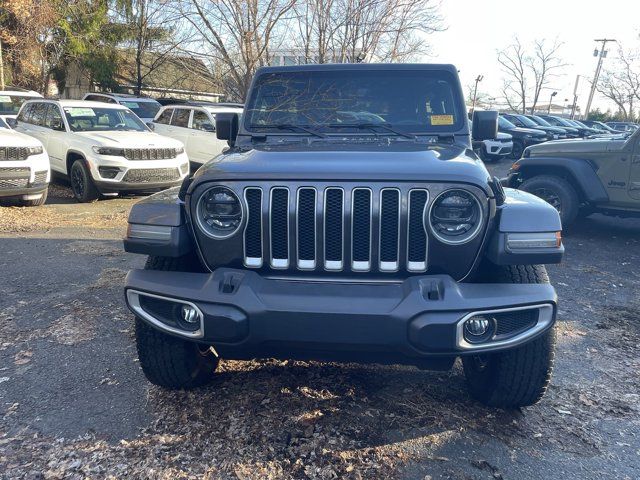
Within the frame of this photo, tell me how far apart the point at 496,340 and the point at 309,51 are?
1572cm

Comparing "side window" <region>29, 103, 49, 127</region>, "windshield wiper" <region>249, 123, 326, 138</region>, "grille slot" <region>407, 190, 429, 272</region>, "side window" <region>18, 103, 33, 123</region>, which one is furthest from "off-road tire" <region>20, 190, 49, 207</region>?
"grille slot" <region>407, 190, 429, 272</region>

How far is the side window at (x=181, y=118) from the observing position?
39.3 ft

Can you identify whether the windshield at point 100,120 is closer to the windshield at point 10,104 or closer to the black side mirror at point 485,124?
the windshield at point 10,104

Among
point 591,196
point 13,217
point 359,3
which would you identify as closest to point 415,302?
point 591,196

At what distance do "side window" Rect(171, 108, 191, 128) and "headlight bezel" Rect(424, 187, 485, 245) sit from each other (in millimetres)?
10456

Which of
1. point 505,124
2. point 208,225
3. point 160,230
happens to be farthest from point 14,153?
point 505,124

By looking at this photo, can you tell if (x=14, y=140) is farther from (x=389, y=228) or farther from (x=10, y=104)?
(x=389, y=228)

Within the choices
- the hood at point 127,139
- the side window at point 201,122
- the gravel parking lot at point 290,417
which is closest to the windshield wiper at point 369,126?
the gravel parking lot at point 290,417

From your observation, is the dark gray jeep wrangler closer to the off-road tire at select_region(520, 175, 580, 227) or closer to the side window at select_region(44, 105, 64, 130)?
the off-road tire at select_region(520, 175, 580, 227)

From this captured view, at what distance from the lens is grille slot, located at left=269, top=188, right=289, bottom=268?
96.0 inches

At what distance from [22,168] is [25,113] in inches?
138

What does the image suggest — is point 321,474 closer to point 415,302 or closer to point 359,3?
point 415,302

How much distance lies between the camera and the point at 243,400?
2967 mm

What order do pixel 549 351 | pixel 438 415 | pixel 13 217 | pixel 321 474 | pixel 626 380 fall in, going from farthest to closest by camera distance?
pixel 13 217 → pixel 626 380 → pixel 438 415 → pixel 549 351 → pixel 321 474
